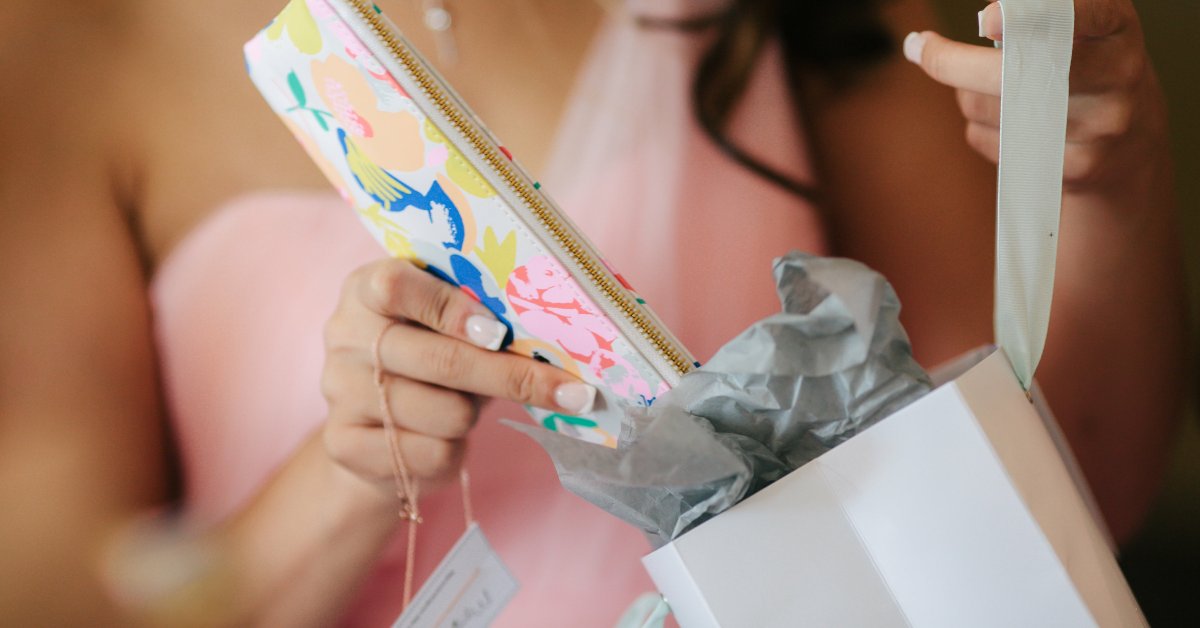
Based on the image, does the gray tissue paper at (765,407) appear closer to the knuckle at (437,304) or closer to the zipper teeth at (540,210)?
the zipper teeth at (540,210)

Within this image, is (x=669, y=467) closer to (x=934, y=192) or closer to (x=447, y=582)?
(x=447, y=582)

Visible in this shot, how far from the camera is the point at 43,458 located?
49 centimetres

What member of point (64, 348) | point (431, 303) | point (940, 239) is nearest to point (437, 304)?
point (431, 303)

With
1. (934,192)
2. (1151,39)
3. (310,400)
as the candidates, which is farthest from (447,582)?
(1151,39)

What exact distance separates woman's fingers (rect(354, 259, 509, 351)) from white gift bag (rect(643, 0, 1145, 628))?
198 mm

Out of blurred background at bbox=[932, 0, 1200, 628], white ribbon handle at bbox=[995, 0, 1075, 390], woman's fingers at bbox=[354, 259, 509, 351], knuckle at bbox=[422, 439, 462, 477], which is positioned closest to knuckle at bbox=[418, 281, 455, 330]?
woman's fingers at bbox=[354, 259, 509, 351]

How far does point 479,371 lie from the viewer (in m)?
0.54

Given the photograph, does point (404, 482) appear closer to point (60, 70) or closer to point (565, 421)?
point (565, 421)

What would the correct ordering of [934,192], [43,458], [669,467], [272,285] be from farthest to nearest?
[934,192]
[272,285]
[43,458]
[669,467]

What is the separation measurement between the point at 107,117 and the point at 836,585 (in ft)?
1.77

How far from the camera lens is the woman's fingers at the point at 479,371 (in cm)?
52

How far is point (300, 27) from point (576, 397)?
269mm

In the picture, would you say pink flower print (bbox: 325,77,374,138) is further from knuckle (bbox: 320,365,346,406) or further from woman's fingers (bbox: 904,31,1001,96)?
woman's fingers (bbox: 904,31,1001,96)

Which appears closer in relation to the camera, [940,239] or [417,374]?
[417,374]
